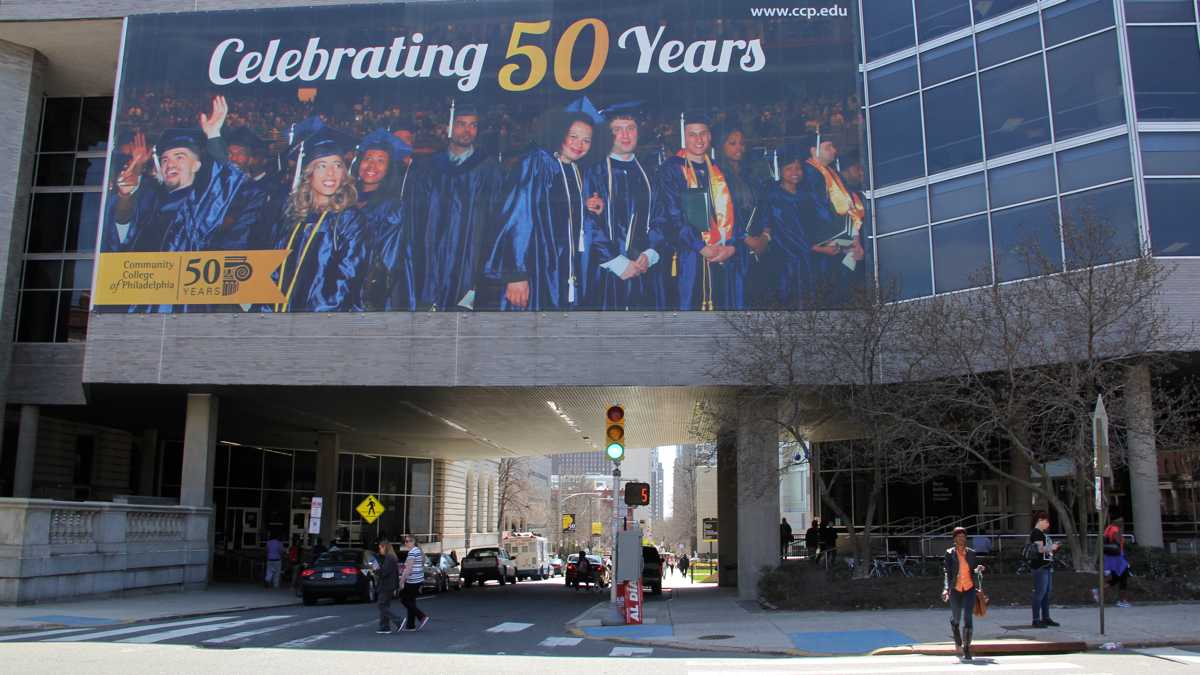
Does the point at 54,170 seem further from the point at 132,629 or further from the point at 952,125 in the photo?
the point at 952,125

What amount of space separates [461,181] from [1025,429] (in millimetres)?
16326

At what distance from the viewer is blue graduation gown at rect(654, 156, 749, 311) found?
27.5 m

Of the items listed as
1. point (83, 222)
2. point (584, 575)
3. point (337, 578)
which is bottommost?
point (584, 575)

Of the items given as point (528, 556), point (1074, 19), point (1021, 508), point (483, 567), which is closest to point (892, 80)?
point (1074, 19)

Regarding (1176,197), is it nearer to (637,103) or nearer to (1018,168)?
(1018,168)

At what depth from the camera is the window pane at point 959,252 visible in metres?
25.8

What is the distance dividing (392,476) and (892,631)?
1893 inches

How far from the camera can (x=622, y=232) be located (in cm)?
2819

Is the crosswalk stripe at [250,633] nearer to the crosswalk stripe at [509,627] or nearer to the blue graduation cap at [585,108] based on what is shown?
the crosswalk stripe at [509,627]

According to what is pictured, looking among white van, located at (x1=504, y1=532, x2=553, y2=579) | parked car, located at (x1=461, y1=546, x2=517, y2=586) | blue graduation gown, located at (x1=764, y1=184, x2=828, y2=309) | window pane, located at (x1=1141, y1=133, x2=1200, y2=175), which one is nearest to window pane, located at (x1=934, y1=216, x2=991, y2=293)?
blue graduation gown, located at (x1=764, y1=184, x2=828, y2=309)

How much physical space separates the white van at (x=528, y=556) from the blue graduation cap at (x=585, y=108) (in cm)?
3409

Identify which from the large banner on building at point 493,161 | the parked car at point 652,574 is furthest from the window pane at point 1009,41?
the parked car at point 652,574

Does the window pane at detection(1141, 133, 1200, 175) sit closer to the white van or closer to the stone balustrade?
the stone balustrade

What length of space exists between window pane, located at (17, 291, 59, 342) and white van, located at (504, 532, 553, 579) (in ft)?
98.3
